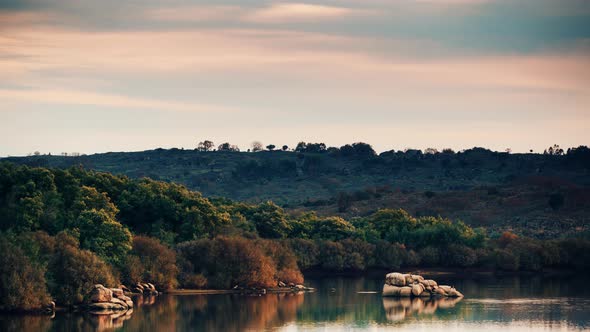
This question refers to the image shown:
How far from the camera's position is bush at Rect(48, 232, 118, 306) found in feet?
199

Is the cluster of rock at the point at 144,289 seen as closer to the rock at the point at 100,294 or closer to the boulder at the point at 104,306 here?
the rock at the point at 100,294

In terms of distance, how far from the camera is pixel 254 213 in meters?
97.4

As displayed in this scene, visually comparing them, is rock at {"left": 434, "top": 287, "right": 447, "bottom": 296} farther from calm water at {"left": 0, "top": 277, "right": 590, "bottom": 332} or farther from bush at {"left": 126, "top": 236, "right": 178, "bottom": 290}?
bush at {"left": 126, "top": 236, "right": 178, "bottom": 290}

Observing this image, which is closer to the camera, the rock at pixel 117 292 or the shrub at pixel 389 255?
the rock at pixel 117 292

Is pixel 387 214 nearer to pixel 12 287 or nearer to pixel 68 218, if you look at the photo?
pixel 68 218

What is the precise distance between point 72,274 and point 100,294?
2575mm

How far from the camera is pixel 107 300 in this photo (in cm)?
6238

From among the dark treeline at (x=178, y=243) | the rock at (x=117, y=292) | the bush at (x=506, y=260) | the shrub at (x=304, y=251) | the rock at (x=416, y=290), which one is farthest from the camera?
the bush at (x=506, y=260)

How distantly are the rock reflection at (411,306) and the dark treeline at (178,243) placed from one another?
37.5ft

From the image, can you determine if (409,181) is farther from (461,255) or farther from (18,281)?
(18,281)

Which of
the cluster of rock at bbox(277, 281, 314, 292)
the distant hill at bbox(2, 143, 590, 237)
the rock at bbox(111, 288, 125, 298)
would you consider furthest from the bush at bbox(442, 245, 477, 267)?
the rock at bbox(111, 288, 125, 298)

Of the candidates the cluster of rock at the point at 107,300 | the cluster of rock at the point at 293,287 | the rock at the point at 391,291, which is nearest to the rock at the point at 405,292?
the rock at the point at 391,291

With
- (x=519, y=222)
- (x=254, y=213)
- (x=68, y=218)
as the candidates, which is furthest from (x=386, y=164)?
(x=68, y=218)

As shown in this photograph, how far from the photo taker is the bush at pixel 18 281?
185ft
